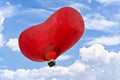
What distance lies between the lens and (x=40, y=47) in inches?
858

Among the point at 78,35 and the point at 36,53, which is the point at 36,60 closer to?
the point at 36,53

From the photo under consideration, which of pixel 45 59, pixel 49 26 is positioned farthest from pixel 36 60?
pixel 49 26

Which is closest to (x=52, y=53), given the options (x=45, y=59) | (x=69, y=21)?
(x=45, y=59)

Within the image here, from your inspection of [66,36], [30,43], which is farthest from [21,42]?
[66,36]

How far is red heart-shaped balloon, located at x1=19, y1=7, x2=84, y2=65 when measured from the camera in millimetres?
21797

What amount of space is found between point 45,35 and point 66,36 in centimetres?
124

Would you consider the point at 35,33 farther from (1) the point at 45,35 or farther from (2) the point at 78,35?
(2) the point at 78,35

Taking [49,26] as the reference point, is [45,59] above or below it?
below

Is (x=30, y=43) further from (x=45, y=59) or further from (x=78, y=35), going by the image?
(x=78, y=35)

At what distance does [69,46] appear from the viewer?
74.9 feet

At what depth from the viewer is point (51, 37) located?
21.8 meters

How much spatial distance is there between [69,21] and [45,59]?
2.47 m

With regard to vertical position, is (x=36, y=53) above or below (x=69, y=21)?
below

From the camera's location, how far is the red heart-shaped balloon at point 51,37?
21.8m
